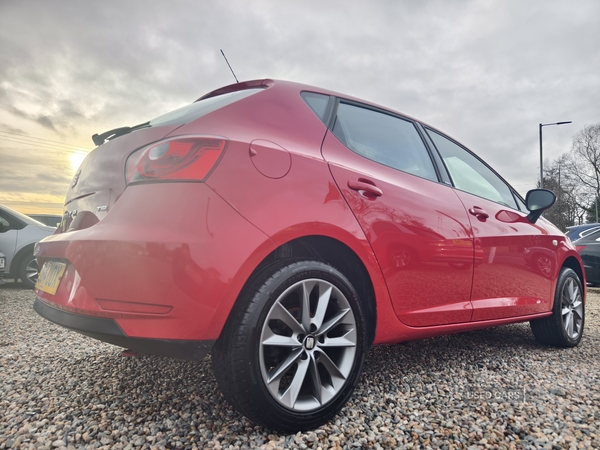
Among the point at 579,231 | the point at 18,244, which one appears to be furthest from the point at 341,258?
the point at 579,231

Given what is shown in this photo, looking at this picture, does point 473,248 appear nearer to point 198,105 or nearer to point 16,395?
point 198,105

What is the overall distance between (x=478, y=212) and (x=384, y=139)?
2.68 ft

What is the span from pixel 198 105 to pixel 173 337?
1.15m

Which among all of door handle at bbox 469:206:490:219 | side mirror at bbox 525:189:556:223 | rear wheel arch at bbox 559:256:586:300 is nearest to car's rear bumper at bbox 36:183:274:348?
door handle at bbox 469:206:490:219

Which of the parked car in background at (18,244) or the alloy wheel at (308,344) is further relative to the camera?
the parked car in background at (18,244)

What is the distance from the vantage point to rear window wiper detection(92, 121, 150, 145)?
79.8 inches

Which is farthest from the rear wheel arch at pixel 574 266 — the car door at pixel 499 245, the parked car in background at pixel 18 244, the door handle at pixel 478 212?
the parked car in background at pixel 18 244

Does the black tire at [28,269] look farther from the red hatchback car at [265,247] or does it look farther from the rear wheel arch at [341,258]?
the rear wheel arch at [341,258]

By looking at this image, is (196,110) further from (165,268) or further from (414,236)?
(414,236)

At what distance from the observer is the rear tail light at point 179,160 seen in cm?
158

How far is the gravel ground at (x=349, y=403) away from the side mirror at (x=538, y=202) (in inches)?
42.4

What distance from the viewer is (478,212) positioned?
107 inches

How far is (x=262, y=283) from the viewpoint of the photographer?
1630 millimetres

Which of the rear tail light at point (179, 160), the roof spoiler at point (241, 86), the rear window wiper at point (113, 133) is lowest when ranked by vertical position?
the rear tail light at point (179, 160)
